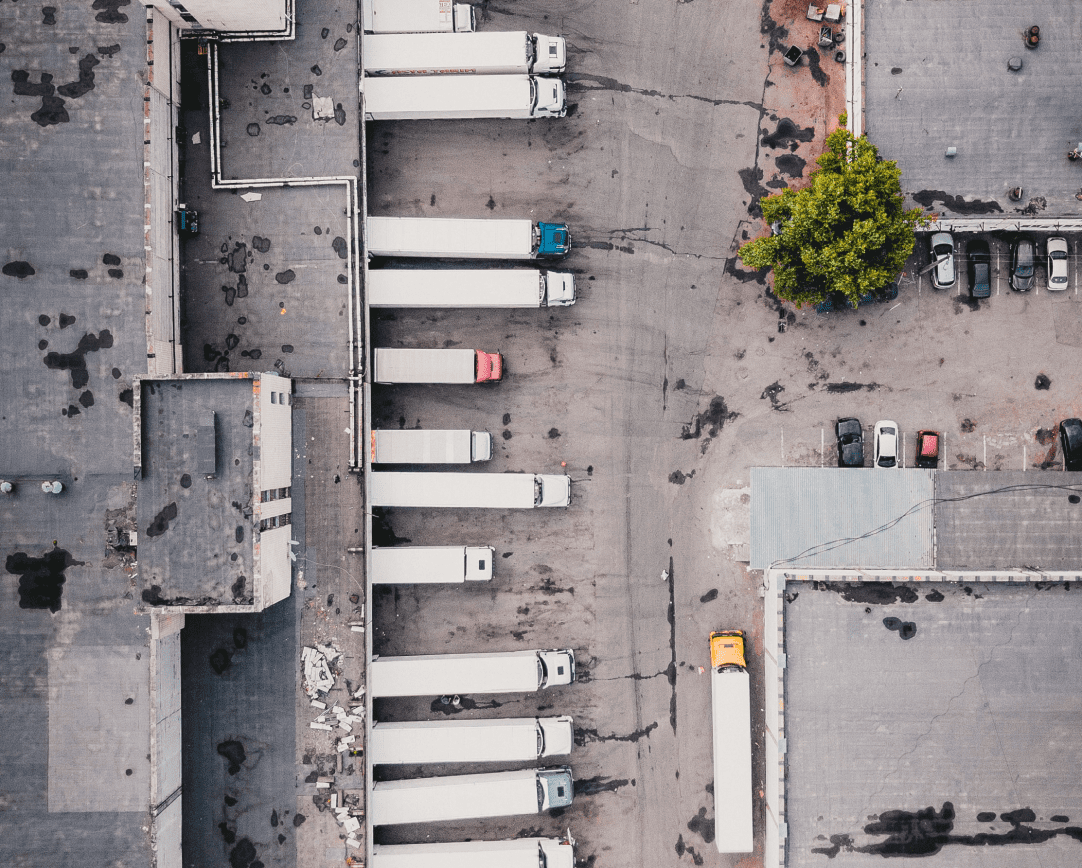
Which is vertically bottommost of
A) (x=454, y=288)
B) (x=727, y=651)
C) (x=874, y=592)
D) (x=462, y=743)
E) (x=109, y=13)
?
(x=462, y=743)

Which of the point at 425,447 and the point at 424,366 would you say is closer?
the point at 424,366

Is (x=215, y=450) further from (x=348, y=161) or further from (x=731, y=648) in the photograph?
(x=731, y=648)

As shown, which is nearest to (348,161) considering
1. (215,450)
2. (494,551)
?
(215,450)

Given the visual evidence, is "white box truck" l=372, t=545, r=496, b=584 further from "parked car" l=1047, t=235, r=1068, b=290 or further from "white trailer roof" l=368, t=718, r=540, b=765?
"parked car" l=1047, t=235, r=1068, b=290

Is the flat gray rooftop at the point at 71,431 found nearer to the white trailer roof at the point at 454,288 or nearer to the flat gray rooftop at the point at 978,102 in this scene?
the white trailer roof at the point at 454,288

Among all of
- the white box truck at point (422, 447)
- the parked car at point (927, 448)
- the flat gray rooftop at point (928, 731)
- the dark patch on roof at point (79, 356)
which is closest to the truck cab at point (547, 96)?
the white box truck at point (422, 447)

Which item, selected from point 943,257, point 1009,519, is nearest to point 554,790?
point 1009,519

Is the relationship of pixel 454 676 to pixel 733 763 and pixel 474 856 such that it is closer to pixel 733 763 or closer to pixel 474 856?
pixel 474 856
